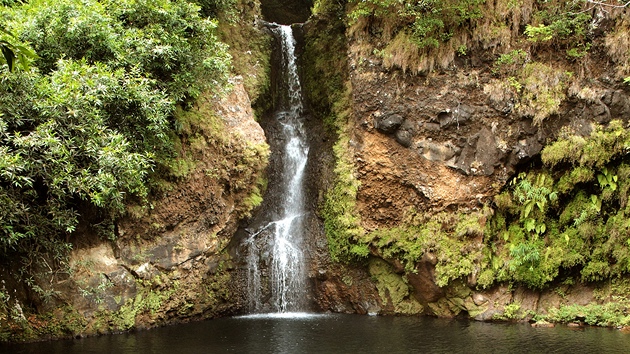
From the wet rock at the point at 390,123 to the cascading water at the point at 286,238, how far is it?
348 cm

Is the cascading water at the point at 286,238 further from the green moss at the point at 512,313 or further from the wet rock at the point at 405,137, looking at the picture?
the green moss at the point at 512,313

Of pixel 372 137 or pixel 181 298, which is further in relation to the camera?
pixel 372 137

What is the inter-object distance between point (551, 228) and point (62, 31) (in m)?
13.4

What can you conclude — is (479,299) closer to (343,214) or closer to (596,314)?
(596,314)

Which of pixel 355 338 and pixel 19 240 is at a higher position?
pixel 19 240

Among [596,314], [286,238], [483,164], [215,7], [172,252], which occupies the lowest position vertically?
[596,314]

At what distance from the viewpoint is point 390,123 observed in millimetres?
15469

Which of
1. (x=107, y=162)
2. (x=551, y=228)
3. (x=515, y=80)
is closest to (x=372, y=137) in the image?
(x=515, y=80)

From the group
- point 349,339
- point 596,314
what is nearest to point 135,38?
point 349,339

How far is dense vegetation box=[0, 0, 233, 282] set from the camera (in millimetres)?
10062

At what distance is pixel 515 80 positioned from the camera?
14828mm

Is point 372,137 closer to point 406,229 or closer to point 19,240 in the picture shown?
point 406,229

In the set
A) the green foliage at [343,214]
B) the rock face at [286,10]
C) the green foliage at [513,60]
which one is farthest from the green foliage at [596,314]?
the rock face at [286,10]

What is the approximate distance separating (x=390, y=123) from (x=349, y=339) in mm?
6835
